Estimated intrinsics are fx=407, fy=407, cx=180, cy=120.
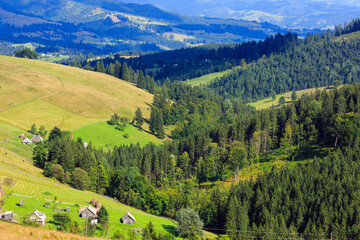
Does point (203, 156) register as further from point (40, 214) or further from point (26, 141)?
point (40, 214)

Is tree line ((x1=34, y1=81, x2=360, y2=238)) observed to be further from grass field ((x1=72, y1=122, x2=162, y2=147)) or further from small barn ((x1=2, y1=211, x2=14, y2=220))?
small barn ((x1=2, y1=211, x2=14, y2=220))

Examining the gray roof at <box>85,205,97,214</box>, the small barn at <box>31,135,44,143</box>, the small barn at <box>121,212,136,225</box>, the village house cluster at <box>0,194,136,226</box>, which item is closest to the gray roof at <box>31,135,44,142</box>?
the small barn at <box>31,135,44,143</box>

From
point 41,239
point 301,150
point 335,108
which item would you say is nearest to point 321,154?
point 301,150

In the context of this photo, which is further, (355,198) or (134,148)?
(134,148)

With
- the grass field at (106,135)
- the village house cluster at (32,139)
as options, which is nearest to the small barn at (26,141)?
the village house cluster at (32,139)

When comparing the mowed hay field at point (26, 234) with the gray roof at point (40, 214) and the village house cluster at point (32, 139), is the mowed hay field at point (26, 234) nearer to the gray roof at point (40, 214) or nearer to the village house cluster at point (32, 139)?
the gray roof at point (40, 214)

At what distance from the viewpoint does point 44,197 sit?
307 ft

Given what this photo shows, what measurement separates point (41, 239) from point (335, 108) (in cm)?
13158

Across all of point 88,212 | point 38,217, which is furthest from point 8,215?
point 88,212

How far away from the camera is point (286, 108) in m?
171

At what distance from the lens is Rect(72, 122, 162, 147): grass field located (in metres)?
174

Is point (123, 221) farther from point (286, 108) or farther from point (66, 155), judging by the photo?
point (286, 108)

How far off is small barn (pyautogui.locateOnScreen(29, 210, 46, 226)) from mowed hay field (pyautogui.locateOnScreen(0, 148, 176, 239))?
124 cm

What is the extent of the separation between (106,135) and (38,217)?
105632 millimetres
